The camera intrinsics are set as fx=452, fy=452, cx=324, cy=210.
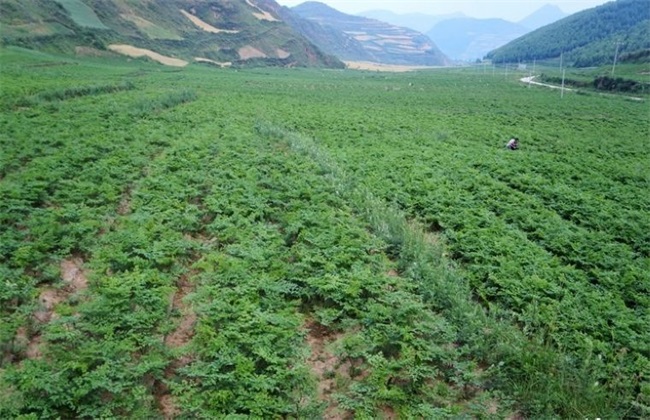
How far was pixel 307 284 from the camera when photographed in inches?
350

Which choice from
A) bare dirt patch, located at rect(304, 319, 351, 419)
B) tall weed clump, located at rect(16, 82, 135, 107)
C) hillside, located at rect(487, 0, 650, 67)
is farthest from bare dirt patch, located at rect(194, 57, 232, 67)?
hillside, located at rect(487, 0, 650, 67)

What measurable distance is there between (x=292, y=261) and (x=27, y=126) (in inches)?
588

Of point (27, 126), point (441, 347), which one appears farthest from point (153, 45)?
point (441, 347)

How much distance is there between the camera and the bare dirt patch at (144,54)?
7588cm

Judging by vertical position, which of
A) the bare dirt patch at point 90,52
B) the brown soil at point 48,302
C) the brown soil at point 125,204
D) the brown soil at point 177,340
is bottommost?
the brown soil at point 177,340

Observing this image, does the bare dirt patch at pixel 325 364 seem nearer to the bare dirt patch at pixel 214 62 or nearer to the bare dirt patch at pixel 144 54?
the bare dirt patch at pixel 144 54

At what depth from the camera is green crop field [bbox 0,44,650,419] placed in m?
6.38

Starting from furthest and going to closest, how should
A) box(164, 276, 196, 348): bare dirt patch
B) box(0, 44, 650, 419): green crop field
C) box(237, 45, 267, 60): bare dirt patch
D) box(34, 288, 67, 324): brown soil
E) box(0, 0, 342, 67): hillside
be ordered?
box(237, 45, 267, 60): bare dirt patch → box(0, 0, 342, 67): hillside → box(34, 288, 67, 324): brown soil → box(164, 276, 196, 348): bare dirt patch → box(0, 44, 650, 419): green crop field

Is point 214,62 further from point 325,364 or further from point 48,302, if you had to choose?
point 325,364

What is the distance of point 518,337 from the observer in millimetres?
7652

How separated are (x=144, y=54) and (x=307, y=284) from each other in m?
82.3

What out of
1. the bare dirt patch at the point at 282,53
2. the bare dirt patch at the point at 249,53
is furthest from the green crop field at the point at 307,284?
the bare dirt patch at the point at 282,53

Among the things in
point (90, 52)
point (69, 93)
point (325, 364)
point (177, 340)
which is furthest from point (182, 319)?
point (90, 52)

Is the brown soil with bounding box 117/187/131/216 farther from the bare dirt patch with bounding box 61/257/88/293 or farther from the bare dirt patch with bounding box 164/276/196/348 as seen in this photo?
the bare dirt patch with bounding box 164/276/196/348
